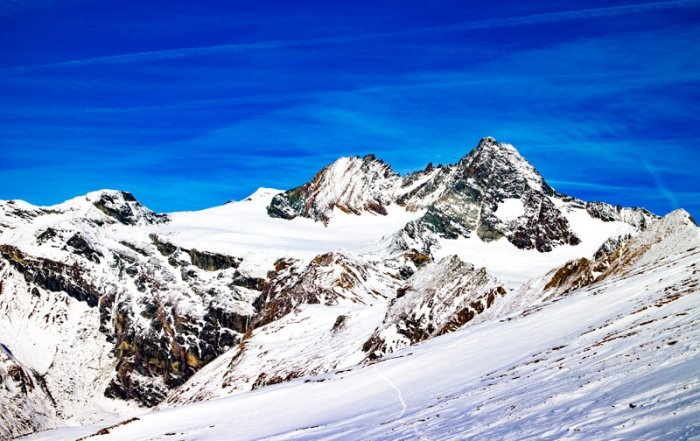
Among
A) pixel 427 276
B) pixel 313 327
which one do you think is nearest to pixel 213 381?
pixel 313 327

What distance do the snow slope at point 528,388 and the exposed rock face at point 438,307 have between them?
39697 millimetres

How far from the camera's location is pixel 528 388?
133ft

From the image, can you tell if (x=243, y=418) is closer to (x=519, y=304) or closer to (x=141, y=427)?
(x=141, y=427)

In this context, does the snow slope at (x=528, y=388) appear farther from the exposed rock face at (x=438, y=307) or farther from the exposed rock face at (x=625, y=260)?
the exposed rock face at (x=438, y=307)

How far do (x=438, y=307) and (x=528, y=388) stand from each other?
298ft

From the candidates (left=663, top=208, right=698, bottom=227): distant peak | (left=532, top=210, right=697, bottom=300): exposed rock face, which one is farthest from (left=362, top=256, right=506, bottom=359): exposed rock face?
(left=663, top=208, right=698, bottom=227): distant peak

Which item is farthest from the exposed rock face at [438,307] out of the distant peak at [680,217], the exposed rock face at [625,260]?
the distant peak at [680,217]

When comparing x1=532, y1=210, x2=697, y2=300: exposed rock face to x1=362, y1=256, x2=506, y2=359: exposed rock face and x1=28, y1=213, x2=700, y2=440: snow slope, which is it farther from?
x1=362, y1=256, x2=506, y2=359: exposed rock face

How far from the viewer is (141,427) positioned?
209 feet

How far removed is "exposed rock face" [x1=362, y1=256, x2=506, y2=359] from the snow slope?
3970cm

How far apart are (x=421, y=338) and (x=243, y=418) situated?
68.7 meters

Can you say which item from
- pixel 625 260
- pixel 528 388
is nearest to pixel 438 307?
pixel 625 260

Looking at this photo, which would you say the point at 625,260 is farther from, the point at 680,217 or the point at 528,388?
the point at 528,388

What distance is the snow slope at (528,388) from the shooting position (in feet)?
97.5
